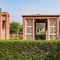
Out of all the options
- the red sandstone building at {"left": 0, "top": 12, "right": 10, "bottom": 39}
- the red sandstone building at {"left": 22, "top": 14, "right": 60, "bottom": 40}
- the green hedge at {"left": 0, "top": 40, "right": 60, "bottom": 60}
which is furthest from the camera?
the red sandstone building at {"left": 0, "top": 12, "right": 10, "bottom": 39}

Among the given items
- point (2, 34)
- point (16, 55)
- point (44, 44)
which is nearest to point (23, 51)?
point (16, 55)

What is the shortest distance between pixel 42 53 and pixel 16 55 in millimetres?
1335

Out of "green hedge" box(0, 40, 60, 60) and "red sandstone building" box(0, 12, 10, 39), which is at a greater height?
"red sandstone building" box(0, 12, 10, 39)

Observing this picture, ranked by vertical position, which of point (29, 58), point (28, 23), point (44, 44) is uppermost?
point (28, 23)

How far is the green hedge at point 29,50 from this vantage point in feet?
36.0

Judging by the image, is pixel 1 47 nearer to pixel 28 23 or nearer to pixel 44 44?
pixel 44 44

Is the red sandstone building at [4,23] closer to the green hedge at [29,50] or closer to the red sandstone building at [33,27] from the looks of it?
the red sandstone building at [33,27]

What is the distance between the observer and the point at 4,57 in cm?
1111

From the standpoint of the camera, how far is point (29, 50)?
11.0m

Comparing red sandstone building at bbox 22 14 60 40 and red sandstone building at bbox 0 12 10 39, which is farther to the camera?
red sandstone building at bbox 0 12 10 39

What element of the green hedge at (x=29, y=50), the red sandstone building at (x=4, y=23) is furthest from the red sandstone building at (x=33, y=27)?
the green hedge at (x=29, y=50)

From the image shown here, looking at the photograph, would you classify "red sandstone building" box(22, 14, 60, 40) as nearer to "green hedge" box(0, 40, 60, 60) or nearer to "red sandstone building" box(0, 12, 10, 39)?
"red sandstone building" box(0, 12, 10, 39)

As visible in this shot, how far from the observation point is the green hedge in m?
11.0

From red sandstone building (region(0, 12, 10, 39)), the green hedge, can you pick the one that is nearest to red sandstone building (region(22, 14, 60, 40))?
red sandstone building (region(0, 12, 10, 39))
